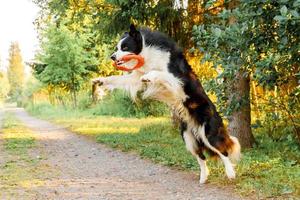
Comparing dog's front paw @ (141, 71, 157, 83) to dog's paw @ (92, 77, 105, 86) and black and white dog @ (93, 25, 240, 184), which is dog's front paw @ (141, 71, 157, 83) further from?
dog's paw @ (92, 77, 105, 86)

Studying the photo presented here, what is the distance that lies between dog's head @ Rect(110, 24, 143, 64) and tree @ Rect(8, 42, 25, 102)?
98.0 meters

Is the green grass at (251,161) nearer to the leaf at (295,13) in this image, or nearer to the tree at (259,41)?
the tree at (259,41)

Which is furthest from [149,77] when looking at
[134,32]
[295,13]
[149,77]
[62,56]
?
[62,56]

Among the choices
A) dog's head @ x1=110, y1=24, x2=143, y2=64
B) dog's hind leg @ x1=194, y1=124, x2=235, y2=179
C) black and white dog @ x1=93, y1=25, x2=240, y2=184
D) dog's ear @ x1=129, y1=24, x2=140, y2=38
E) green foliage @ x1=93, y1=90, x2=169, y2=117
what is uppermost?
dog's ear @ x1=129, y1=24, x2=140, y2=38

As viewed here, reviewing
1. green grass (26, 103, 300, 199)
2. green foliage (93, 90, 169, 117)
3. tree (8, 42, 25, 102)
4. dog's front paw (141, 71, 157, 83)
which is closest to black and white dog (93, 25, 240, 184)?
dog's front paw (141, 71, 157, 83)

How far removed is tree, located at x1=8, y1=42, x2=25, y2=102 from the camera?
10375 cm

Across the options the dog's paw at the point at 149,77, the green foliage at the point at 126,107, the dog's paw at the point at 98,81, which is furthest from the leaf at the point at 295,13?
the green foliage at the point at 126,107

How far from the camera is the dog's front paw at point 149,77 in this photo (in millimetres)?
6000

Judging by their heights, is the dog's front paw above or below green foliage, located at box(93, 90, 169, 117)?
above

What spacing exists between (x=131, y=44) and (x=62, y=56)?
19.0 metres

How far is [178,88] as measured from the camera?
20.4 ft

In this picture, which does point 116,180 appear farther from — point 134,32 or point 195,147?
point 134,32

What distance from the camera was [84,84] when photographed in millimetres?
26641

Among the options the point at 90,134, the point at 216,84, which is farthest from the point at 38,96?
the point at 216,84
